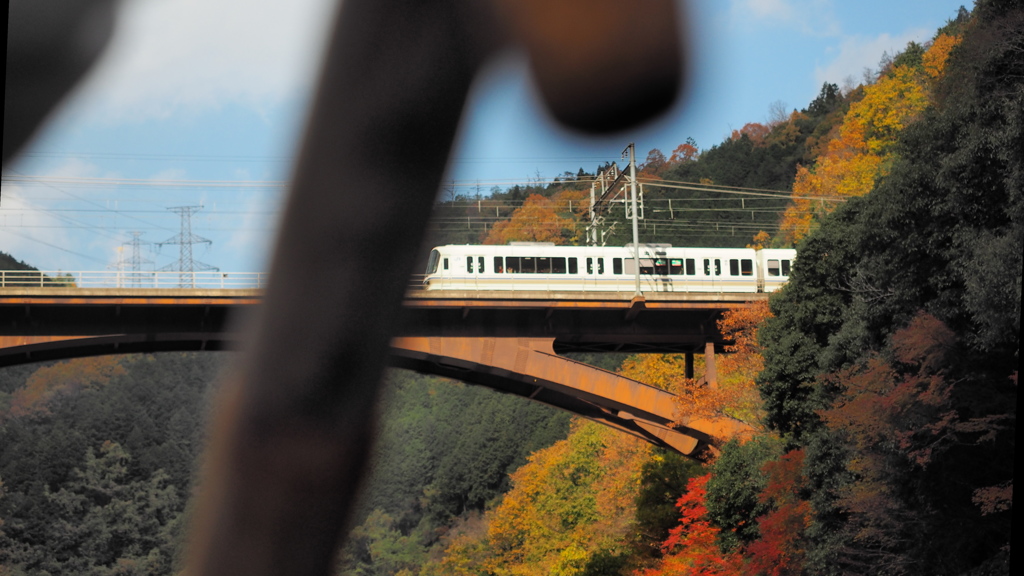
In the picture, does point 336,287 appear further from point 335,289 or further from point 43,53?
point 43,53

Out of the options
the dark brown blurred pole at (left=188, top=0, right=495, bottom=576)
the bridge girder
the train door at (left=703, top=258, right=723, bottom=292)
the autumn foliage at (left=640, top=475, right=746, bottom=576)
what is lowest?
the autumn foliage at (left=640, top=475, right=746, bottom=576)

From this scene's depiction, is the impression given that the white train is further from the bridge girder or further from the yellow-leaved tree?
the yellow-leaved tree

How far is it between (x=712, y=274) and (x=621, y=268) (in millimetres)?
3763

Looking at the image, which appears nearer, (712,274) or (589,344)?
(589,344)

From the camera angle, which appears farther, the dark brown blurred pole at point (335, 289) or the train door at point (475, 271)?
the train door at point (475, 271)

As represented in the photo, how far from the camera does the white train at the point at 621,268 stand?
29836 millimetres

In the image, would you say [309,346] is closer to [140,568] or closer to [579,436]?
[140,568]

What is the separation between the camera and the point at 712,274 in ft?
109

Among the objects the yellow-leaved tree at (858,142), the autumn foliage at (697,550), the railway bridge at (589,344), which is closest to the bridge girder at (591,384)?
the railway bridge at (589,344)

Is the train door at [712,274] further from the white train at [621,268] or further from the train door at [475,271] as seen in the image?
the train door at [475,271]

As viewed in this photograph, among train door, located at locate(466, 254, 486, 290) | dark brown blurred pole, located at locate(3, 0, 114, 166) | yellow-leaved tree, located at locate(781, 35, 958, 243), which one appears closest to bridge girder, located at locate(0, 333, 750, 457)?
train door, located at locate(466, 254, 486, 290)

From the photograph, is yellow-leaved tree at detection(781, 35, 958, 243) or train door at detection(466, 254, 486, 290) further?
yellow-leaved tree at detection(781, 35, 958, 243)

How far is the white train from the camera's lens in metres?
29.8

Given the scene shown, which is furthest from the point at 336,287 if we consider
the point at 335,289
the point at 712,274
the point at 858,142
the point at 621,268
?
the point at 858,142
